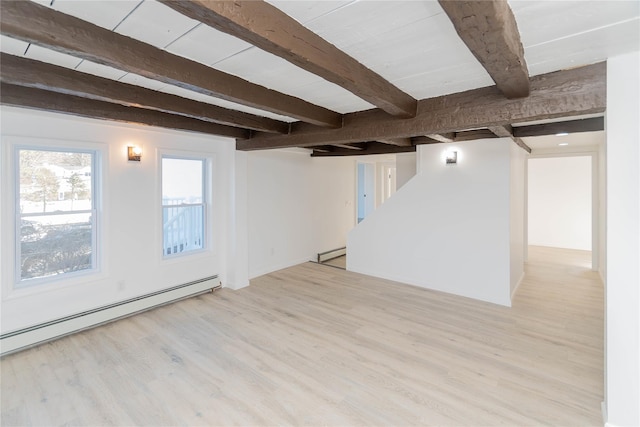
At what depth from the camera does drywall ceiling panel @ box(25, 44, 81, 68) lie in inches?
72.5

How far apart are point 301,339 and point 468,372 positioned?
1592mm

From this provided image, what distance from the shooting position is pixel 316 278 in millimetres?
5309

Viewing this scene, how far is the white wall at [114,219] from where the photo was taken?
287 centimetres

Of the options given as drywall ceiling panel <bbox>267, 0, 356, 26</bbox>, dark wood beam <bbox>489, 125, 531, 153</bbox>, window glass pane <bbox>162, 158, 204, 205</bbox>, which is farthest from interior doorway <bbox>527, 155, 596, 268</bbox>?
drywall ceiling panel <bbox>267, 0, 356, 26</bbox>

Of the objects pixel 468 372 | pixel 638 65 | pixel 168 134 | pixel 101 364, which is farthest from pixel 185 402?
pixel 638 65

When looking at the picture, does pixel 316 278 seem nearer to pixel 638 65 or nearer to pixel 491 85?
pixel 491 85

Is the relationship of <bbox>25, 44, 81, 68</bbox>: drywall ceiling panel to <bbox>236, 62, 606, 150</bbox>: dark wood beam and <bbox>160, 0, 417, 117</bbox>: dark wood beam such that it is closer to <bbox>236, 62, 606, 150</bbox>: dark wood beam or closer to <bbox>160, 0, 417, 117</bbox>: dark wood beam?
<bbox>160, 0, 417, 117</bbox>: dark wood beam

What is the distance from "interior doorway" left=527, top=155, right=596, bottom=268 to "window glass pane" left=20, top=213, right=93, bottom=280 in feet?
29.6

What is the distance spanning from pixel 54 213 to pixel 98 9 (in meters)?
2.71

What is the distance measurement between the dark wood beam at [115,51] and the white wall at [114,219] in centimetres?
209

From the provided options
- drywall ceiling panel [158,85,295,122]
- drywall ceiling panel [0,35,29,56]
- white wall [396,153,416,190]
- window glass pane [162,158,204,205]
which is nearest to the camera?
drywall ceiling panel [0,35,29,56]

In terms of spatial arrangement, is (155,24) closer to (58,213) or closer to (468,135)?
(58,213)

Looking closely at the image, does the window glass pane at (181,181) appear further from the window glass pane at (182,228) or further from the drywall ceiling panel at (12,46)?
the drywall ceiling panel at (12,46)

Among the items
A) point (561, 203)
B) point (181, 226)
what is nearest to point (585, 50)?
point (181, 226)
